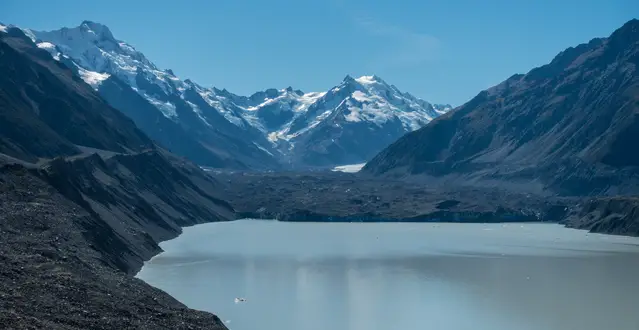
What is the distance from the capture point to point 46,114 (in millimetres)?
152875

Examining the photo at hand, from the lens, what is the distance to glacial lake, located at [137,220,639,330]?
2272 inches

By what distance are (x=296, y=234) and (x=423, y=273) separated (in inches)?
2583

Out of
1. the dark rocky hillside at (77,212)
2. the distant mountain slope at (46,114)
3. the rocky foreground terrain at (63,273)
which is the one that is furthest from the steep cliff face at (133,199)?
the distant mountain slope at (46,114)

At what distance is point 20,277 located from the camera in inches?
1660

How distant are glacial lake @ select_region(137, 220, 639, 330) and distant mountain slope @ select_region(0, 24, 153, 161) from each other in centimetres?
2671

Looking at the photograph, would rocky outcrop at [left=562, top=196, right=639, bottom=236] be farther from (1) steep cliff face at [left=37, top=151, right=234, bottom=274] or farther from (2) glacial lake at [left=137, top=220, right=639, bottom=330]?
(1) steep cliff face at [left=37, top=151, right=234, bottom=274]

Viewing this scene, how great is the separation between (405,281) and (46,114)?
99.3 metres

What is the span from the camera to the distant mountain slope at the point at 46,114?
388 ft

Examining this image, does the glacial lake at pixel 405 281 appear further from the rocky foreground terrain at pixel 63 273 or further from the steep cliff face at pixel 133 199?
the rocky foreground terrain at pixel 63 273

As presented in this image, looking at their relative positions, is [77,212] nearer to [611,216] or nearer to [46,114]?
[46,114]

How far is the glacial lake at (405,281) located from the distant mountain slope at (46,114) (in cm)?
2671

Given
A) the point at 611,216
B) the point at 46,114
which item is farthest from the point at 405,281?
the point at 46,114

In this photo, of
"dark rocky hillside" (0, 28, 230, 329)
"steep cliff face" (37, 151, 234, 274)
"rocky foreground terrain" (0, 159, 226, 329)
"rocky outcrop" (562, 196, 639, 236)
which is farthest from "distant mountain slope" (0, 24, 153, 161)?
"rocky outcrop" (562, 196, 639, 236)

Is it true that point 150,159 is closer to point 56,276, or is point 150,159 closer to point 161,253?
point 161,253
